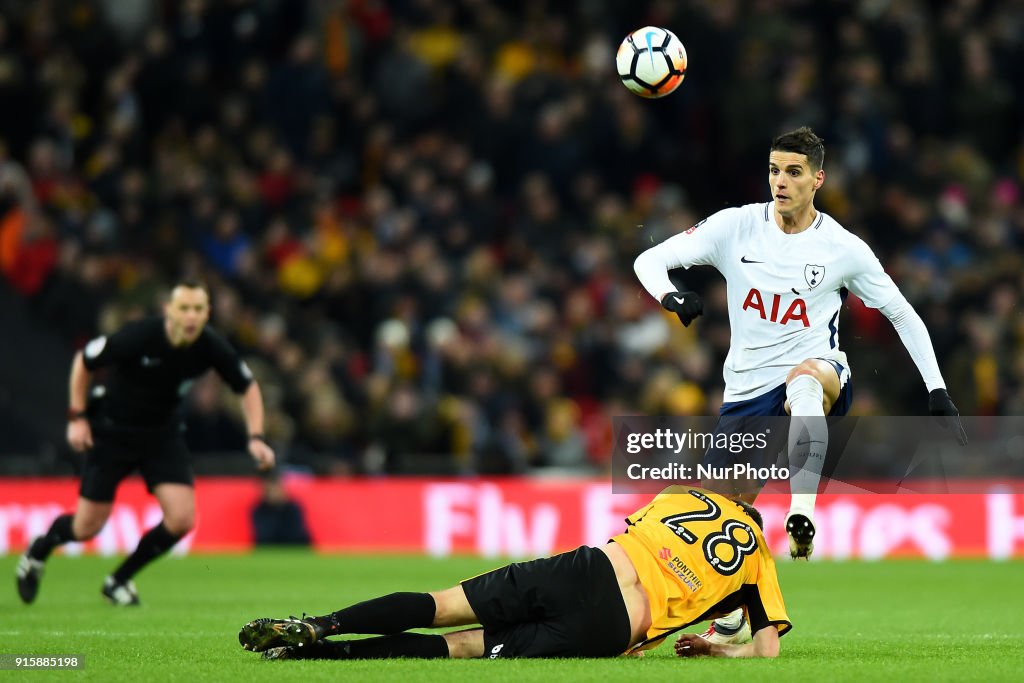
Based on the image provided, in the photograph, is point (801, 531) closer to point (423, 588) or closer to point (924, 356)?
point (924, 356)

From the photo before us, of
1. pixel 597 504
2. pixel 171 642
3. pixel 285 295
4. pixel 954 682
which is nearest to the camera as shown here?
pixel 954 682

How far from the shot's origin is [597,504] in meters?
16.6

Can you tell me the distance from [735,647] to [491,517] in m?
9.62

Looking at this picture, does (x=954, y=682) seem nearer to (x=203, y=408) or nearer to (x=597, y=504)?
(x=597, y=504)

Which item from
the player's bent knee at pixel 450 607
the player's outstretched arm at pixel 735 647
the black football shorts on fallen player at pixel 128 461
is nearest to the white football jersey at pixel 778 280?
the player's outstretched arm at pixel 735 647

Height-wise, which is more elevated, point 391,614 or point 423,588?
point 423,588

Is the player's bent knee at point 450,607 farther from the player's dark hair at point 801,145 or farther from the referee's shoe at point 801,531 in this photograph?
the player's dark hair at point 801,145

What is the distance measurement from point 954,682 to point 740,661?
1048 millimetres

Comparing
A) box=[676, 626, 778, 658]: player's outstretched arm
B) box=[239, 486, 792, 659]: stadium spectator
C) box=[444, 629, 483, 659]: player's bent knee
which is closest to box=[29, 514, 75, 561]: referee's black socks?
box=[239, 486, 792, 659]: stadium spectator

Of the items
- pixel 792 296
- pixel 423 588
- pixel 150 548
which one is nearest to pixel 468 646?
pixel 792 296

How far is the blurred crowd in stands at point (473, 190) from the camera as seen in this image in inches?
675

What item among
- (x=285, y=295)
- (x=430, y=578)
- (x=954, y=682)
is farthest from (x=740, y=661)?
(x=285, y=295)

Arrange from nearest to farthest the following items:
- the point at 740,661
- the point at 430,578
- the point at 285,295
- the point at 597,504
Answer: the point at 740,661, the point at 430,578, the point at 597,504, the point at 285,295

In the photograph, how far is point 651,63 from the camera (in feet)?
30.9
